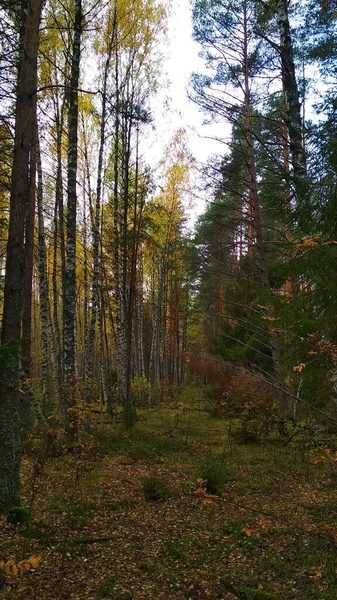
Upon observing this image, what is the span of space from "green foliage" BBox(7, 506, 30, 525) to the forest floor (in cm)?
8

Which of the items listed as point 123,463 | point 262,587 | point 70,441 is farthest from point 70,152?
point 262,587

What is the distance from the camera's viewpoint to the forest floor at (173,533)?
3145mm

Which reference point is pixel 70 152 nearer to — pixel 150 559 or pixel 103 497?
pixel 103 497

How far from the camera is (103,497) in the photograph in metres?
5.36

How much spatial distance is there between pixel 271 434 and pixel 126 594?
7771mm

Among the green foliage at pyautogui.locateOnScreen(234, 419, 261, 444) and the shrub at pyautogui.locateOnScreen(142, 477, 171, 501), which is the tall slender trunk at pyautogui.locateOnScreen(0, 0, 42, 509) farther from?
the green foliage at pyautogui.locateOnScreen(234, 419, 261, 444)

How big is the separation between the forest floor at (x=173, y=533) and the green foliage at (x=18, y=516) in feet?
0.27

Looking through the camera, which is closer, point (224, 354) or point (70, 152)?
point (70, 152)

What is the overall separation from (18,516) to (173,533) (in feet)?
5.89

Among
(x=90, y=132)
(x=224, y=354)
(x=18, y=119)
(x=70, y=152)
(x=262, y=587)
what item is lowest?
(x=262, y=587)

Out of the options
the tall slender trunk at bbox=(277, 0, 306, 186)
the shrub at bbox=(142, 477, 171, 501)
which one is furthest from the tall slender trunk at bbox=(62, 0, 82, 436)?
the tall slender trunk at bbox=(277, 0, 306, 186)

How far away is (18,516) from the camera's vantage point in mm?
4090

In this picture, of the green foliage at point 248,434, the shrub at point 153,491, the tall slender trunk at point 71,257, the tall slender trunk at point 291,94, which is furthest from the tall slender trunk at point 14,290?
the green foliage at point 248,434

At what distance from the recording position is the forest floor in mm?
3145
